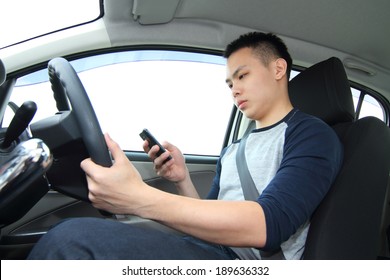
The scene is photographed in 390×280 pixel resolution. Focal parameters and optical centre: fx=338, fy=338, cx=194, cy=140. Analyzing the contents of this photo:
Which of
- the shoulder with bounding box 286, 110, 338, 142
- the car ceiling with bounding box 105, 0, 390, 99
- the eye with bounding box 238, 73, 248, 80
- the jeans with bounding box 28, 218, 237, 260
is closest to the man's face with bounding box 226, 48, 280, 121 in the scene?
the eye with bounding box 238, 73, 248, 80

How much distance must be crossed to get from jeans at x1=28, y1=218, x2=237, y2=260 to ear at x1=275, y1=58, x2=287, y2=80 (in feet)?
2.29

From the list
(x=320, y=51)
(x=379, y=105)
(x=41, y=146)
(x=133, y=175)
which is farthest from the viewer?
(x=379, y=105)

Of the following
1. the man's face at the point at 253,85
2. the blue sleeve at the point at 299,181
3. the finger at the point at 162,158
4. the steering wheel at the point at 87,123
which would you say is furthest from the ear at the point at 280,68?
the steering wheel at the point at 87,123

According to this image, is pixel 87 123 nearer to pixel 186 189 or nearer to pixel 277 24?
pixel 186 189

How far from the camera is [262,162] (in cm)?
103

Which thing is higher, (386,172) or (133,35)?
(133,35)

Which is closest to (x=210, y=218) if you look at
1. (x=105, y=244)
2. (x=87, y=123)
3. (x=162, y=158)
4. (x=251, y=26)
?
(x=105, y=244)

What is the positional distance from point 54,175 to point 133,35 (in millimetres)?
884

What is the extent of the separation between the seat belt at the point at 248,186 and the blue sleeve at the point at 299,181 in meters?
0.14

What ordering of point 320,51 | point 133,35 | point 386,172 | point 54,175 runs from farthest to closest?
1. point 320,51
2. point 133,35
3. point 386,172
4. point 54,175

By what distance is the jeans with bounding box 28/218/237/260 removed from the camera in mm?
634

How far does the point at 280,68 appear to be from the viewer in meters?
1.22
